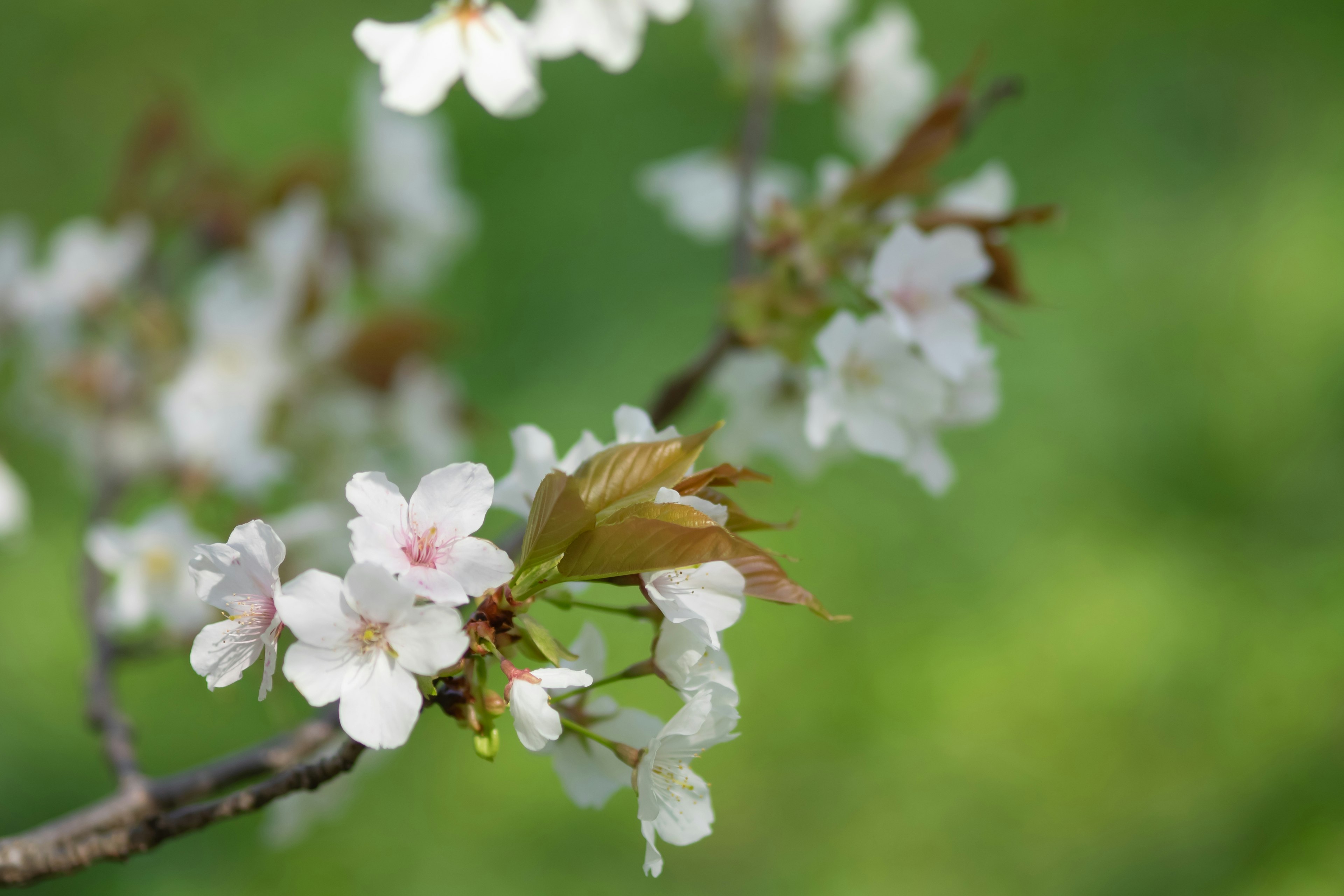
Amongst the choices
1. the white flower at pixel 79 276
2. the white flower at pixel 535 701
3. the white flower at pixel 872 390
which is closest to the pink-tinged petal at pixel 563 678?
the white flower at pixel 535 701

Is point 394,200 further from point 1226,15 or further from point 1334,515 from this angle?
point 1226,15

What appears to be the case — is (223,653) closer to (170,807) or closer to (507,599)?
(507,599)

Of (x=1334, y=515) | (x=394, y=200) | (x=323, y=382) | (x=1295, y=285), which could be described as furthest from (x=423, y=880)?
(x=1295, y=285)

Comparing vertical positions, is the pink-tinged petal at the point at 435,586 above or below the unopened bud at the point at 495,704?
above

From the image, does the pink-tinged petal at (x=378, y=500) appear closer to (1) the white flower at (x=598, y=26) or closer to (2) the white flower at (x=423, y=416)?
(1) the white flower at (x=598, y=26)

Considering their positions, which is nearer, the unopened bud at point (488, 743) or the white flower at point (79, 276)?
the unopened bud at point (488, 743)
